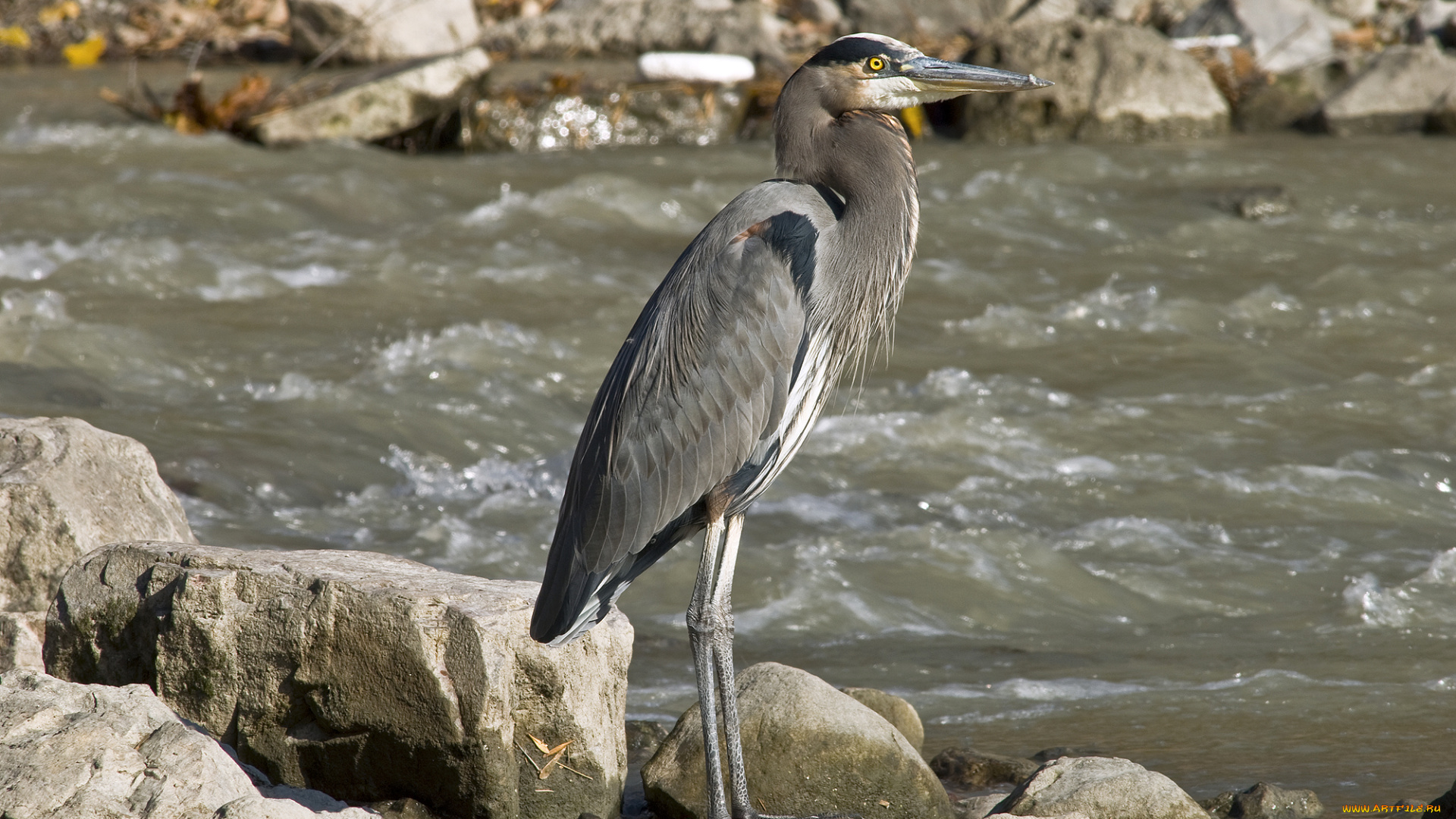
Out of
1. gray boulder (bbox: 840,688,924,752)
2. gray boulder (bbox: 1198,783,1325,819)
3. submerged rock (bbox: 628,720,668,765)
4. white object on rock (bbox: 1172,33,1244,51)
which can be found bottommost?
submerged rock (bbox: 628,720,668,765)

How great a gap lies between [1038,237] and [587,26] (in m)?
7.17

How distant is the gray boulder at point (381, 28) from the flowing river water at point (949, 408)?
3.33 metres

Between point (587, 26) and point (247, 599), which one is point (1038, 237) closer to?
point (587, 26)

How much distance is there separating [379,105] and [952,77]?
10119mm

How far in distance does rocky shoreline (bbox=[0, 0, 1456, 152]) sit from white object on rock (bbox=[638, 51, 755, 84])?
0.17ft

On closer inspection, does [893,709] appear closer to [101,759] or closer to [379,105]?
[101,759]

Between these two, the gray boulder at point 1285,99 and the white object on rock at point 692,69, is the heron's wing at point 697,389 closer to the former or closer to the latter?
the white object on rock at point 692,69

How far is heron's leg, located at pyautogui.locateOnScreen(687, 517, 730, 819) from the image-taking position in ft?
11.2

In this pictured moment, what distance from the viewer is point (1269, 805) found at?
3596mm

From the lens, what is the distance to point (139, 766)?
2.65 meters

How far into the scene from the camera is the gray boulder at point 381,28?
15336mm

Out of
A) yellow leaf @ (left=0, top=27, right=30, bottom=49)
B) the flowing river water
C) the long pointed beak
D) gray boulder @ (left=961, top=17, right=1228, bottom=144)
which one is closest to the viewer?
the long pointed beak

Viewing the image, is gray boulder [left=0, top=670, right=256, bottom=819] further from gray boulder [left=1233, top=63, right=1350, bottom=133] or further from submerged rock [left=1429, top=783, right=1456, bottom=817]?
gray boulder [left=1233, top=63, right=1350, bottom=133]

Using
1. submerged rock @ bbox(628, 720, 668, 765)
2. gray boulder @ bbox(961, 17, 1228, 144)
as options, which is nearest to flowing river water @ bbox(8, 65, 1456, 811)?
submerged rock @ bbox(628, 720, 668, 765)
